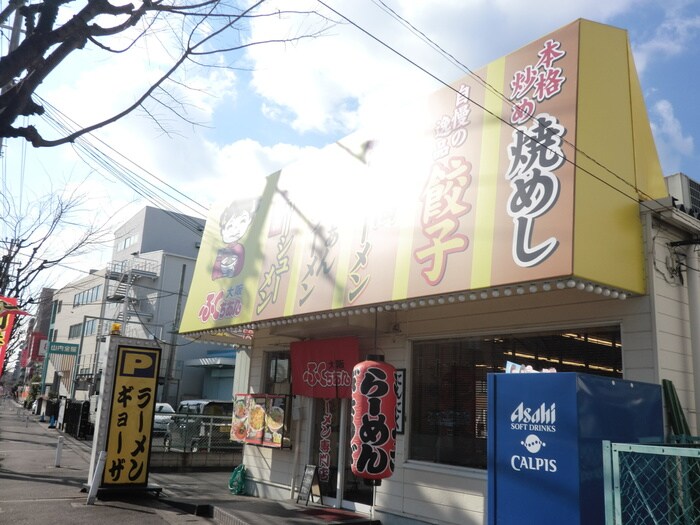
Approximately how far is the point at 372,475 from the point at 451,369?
2063 millimetres

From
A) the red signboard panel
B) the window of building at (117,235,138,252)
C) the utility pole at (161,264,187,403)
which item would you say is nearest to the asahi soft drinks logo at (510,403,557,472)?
the red signboard panel

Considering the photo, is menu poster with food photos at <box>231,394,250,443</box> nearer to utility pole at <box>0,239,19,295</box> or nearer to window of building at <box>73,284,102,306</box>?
utility pole at <box>0,239,19,295</box>

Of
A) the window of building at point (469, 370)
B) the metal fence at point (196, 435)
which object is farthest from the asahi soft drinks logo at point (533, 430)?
the metal fence at point (196, 435)

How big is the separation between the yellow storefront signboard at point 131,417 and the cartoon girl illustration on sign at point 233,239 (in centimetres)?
228

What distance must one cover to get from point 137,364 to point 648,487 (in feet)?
32.1

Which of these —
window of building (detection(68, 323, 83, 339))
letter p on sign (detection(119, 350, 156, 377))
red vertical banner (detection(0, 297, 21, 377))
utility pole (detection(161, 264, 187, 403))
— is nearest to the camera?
red vertical banner (detection(0, 297, 21, 377))

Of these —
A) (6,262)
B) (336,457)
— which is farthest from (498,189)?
(6,262)

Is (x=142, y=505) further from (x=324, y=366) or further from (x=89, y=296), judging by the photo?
(x=89, y=296)

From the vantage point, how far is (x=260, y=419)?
12.9 meters

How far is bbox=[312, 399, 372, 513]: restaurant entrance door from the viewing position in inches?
427

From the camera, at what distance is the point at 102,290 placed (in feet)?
149

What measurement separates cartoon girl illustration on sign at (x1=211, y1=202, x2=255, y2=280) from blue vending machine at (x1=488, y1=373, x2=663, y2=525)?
773cm

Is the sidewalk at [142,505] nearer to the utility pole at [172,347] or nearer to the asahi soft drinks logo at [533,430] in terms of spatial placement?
the asahi soft drinks logo at [533,430]

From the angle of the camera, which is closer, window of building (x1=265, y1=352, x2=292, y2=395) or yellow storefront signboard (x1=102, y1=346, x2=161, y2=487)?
yellow storefront signboard (x1=102, y1=346, x2=161, y2=487)
